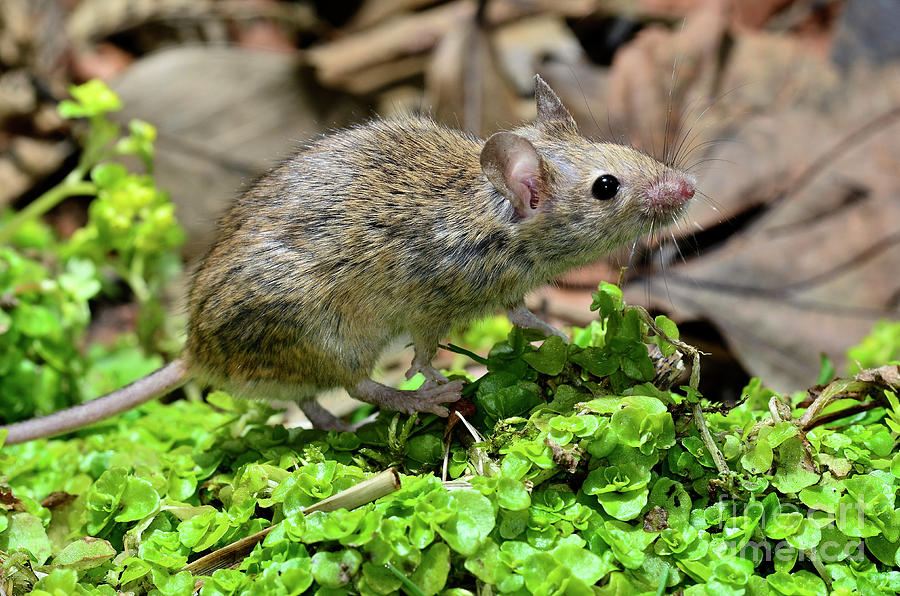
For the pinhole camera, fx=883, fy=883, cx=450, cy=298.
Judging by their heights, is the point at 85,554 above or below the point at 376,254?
below

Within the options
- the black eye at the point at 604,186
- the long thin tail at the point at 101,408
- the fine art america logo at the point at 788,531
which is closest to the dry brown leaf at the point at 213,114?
the long thin tail at the point at 101,408

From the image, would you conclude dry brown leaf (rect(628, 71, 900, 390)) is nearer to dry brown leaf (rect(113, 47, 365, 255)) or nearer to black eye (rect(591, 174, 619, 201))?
black eye (rect(591, 174, 619, 201))

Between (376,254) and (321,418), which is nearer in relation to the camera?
(376,254)

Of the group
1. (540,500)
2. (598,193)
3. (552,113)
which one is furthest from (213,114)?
(540,500)

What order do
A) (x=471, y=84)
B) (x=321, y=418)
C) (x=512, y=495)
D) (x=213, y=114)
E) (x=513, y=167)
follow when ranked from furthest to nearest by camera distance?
(x=213, y=114) < (x=471, y=84) < (x=321, y=418) < (x=513, y=167) < (x=512, y=495)

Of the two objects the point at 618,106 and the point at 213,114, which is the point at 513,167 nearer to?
the point at 618,106

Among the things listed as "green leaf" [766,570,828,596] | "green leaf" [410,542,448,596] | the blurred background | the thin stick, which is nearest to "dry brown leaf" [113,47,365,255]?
the blurred background

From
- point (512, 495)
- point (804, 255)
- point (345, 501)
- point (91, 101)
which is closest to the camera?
point (512, 495)
